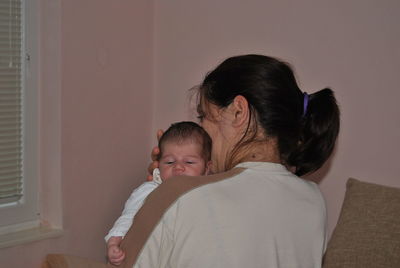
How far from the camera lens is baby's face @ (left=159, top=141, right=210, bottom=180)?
192 centimetres

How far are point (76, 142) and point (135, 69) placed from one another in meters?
0.63

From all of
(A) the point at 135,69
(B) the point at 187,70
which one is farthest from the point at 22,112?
(B) the point at 187,70

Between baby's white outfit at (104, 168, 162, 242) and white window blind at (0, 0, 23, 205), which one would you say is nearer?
baby's white outfit at (104, 168, 162, 242)

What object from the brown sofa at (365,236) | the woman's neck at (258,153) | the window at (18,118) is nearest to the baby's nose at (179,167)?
the brown sofa at (365,236)

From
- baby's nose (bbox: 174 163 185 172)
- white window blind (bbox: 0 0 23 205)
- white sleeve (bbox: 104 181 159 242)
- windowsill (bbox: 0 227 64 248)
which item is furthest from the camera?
white window blind (bbox: 0 0 23 205)

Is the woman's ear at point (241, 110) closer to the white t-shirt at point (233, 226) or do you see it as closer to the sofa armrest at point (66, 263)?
the white t-shirt at point (233, 226)

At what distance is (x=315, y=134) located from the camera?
1.28 metres

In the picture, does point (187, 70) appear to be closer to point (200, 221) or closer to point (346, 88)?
point (346, 88)

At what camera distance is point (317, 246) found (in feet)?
3.76

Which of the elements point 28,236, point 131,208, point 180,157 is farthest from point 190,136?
point 28,236

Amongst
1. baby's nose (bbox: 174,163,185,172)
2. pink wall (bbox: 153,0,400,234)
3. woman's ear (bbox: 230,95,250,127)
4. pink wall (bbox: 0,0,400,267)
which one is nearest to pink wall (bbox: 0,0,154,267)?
pink wall (bbox: 0,0,400,267)

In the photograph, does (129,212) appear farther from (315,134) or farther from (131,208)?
(315,134)

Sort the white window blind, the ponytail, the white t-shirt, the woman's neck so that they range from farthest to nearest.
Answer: the white window blind < the ponytail < the woman's neck < the white t-shirt

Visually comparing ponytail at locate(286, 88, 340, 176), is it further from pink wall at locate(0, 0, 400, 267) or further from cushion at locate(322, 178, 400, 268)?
pink wall at locate(0, 0, 400, 267)
